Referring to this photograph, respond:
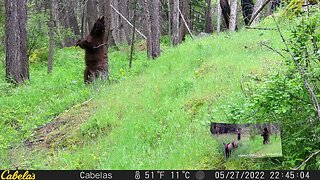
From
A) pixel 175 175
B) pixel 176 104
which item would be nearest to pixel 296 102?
pixel 175 175

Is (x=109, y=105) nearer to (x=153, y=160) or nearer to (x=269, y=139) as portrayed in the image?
(x=153, y=160)

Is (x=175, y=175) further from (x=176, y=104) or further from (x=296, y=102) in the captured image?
(x=176, y=104)

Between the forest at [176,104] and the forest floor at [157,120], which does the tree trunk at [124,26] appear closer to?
the forest at [176,104]

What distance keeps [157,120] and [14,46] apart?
10.0 meters

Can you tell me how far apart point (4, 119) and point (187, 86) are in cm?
421

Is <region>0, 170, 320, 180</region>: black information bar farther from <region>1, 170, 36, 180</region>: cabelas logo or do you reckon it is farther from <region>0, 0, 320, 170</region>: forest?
<region>0, 0, 320, 170</region>: forest

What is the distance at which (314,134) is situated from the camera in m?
4.38

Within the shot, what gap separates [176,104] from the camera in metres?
7.59

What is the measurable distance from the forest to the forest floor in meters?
0.02

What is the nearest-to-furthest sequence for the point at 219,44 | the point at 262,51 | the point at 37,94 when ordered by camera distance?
the point at 262,51
the point at 219,44
the point at 37,94

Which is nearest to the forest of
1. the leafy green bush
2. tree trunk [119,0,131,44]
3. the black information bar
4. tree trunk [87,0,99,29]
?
the leafy green bush

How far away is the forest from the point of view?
4.54 meters

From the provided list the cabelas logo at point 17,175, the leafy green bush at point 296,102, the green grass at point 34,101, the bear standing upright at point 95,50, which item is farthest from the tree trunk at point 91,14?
the leafy green bush at point 296,102

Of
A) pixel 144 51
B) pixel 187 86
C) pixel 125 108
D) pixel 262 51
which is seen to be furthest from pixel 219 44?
pixel 144 51
